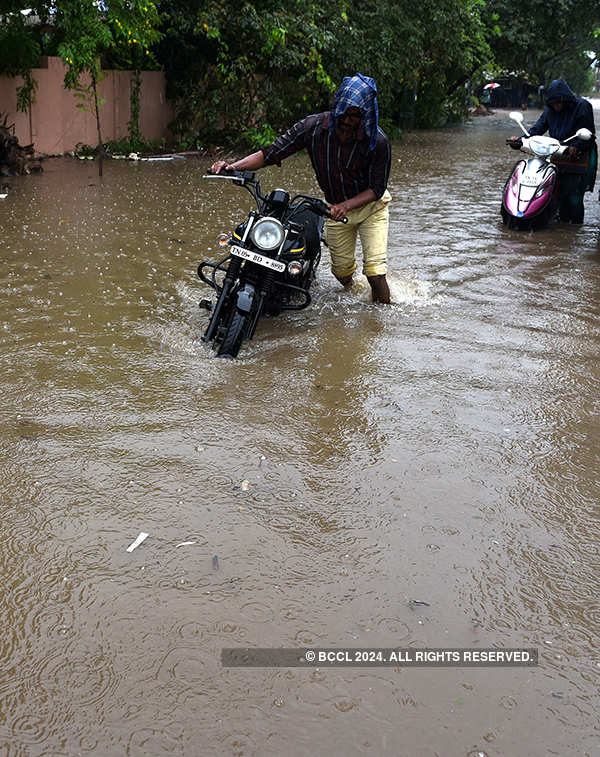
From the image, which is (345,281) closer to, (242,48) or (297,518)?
(297,518)

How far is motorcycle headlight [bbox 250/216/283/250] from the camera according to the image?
16.8 feet

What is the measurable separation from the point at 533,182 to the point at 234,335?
563 cm

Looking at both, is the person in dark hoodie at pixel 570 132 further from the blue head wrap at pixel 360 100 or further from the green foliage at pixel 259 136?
the green foliage at pixel 259 136

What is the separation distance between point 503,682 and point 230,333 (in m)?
3.12

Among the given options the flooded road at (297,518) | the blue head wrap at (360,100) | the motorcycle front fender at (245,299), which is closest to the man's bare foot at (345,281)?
the flooded road at (297,518)

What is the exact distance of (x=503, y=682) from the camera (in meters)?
2.59

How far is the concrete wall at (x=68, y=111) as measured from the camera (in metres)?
14.2

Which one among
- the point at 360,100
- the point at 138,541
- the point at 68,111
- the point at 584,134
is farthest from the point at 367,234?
the point at 68,111

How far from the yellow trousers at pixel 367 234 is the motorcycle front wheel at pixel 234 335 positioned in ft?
4.46

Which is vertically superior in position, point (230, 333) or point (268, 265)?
point (268, 265)

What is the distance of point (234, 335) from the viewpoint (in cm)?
519

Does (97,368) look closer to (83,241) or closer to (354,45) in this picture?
(83,241)

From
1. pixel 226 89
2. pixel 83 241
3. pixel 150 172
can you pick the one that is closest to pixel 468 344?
pixel 83 241

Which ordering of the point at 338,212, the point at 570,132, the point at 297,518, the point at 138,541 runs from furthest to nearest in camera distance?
the point at 570,132, the point at 338,212, the point at 297,518, the point at 138,541
